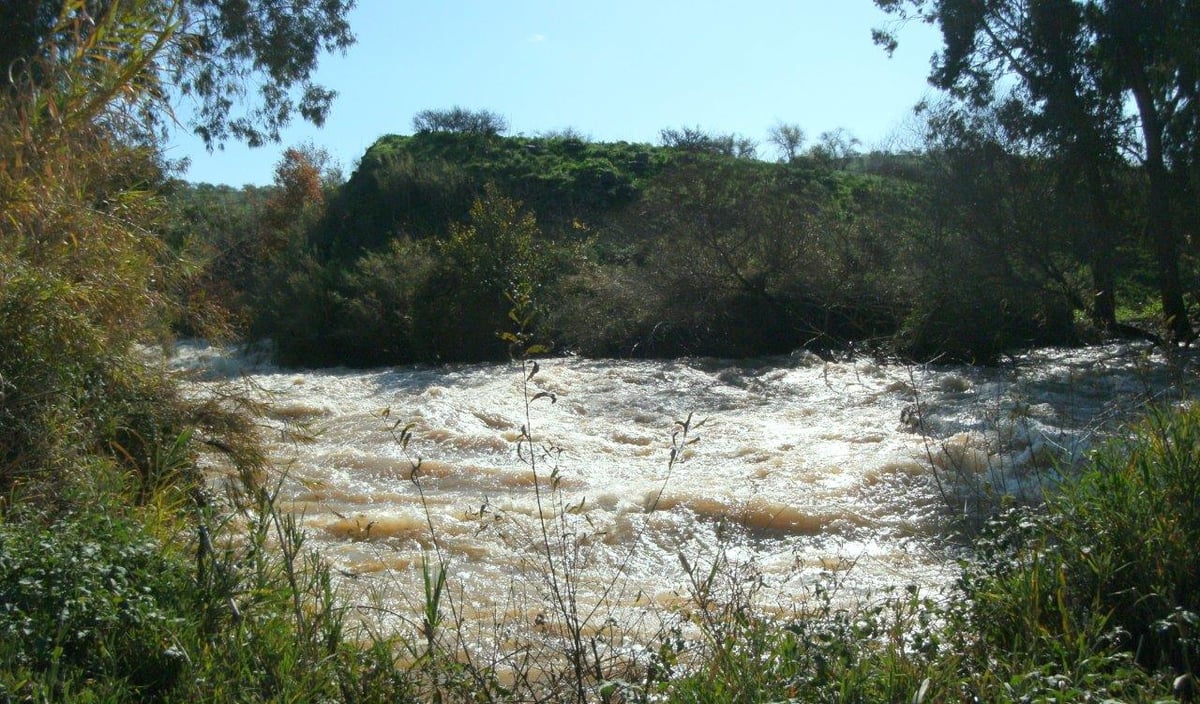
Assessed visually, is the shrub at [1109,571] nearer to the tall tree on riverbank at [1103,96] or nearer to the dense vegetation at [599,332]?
the dense vegetation at [599,332]

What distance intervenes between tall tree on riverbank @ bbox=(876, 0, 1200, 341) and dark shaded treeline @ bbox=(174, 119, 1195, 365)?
0.25 m

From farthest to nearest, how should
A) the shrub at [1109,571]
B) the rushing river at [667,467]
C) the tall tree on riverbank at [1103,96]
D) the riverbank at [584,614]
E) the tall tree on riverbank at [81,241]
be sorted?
the tall tree on riverbank at [1103,96]
the rushing river at [667,467]
the tall tree on riverbank at [81,241]
the shrub at [1109,571]
the riverbank at [584,614]

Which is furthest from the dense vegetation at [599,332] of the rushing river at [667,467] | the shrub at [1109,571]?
the rushing river at [667,467]

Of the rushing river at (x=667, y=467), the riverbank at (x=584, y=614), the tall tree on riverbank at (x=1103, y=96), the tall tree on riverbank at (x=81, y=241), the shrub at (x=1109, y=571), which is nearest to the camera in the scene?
the riverbank at (x=584, y=614)

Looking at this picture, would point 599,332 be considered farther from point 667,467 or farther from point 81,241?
point 81,241

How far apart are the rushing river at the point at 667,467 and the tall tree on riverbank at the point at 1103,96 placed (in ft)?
6.40

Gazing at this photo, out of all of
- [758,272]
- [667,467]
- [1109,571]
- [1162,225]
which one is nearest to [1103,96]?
[1162,225]

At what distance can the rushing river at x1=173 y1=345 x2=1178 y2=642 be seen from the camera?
19.5 feet

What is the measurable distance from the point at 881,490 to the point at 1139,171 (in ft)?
32.2

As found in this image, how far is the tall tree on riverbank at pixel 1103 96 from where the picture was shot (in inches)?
558

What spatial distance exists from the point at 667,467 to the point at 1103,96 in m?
9.93

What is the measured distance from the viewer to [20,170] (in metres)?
5.35

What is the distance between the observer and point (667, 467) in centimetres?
932

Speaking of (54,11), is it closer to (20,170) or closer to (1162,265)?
(20,170)
